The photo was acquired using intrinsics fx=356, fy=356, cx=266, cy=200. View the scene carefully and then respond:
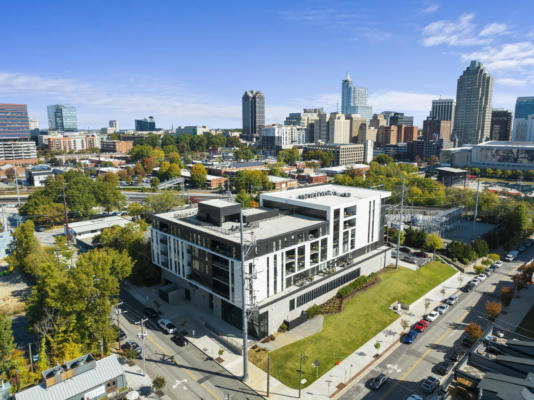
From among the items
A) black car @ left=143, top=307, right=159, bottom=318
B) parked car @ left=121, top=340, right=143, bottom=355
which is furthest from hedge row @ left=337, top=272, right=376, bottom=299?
parked car @ left=121, top=340, right=143, bottom=355

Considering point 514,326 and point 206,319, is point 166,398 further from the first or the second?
point 514,326

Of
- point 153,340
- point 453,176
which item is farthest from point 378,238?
point 453,176

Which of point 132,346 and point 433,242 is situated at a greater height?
point 433,242

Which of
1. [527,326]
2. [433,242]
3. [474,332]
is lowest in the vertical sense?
[527,326]

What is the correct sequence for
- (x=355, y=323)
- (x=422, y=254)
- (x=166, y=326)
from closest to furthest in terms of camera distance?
1. (x=166, y=326)
2. (x=355, y=323)
3. (x=422, y=254)

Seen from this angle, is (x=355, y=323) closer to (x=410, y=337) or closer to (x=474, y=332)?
(x=410, y=337)

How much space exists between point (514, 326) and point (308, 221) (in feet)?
112

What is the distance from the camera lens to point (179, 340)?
1887 inches

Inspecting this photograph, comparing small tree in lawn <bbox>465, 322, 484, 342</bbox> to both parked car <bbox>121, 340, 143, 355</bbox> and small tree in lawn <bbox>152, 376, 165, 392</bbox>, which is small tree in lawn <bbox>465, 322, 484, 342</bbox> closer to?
small tree in lawn <bbox>152, 376, 165, 392</bbox>

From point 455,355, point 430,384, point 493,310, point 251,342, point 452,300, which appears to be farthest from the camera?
point 452,300

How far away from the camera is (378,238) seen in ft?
237

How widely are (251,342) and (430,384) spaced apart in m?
22.0

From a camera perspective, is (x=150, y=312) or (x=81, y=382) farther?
(x=150, y=312)

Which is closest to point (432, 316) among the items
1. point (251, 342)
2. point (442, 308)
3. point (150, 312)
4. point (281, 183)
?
point (442, 308)
